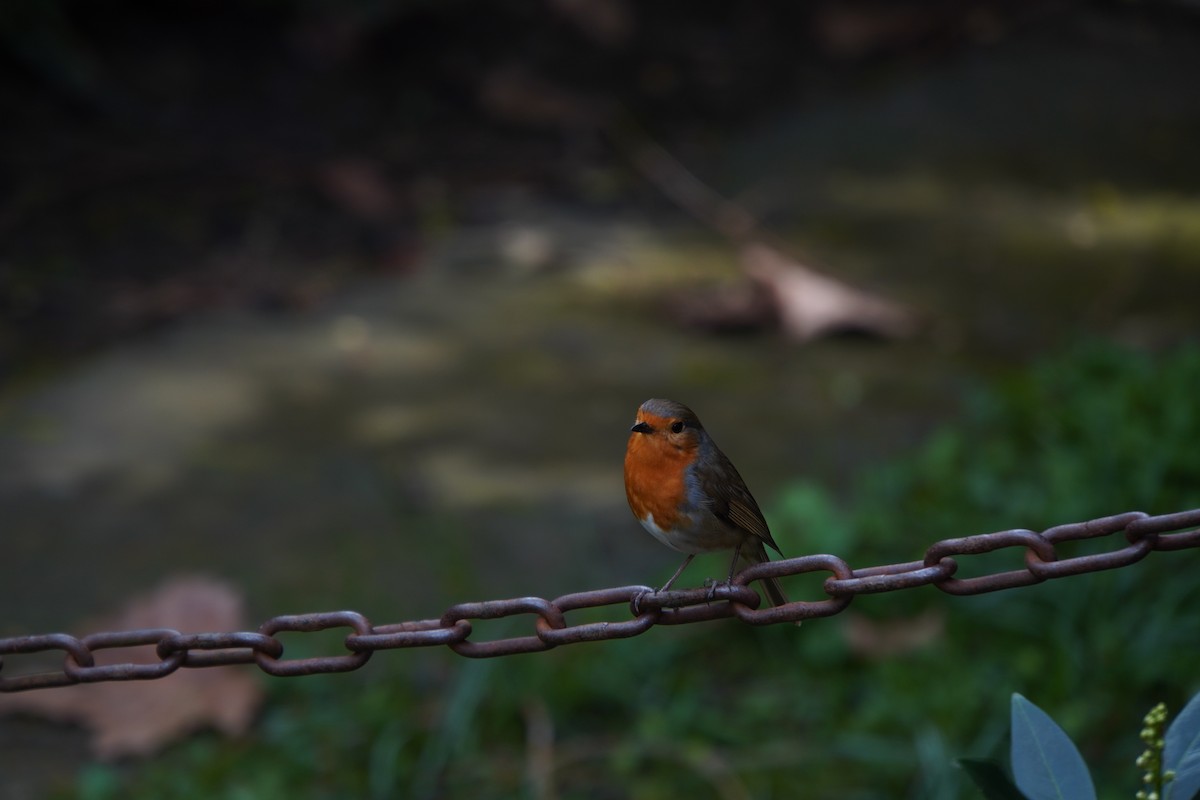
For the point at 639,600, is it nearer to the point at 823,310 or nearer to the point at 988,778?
the point at 988,778

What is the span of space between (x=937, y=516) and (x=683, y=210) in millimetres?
2713

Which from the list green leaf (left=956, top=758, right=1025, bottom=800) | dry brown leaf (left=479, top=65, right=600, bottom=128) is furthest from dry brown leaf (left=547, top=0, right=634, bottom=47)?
green leaf (left=956, top=758, right=1025, bottom=800)

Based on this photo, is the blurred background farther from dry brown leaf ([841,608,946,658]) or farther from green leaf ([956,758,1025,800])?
green leaf ([956,758,1025,800])

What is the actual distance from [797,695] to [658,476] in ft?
5.08

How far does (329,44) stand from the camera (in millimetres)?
7023

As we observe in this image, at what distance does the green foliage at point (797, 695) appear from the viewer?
2.85 meters

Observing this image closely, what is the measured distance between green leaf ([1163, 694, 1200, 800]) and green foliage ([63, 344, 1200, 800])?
1439 mm

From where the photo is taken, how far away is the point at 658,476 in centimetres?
168

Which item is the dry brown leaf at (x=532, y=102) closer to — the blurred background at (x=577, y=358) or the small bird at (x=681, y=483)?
the blurred background at (x=577, y=358)

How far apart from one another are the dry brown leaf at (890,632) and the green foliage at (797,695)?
0.04 ft

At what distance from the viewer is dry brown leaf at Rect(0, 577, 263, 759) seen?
3020 millimetres

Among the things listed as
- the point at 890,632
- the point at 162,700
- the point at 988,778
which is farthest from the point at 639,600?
the point at 162,700

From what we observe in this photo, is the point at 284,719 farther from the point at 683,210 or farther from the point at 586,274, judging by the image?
the point at 683,210

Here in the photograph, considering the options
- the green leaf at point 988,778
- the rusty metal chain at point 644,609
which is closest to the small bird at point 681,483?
the rusty metal chain at point 644,609
